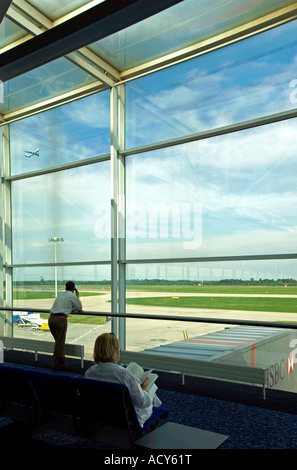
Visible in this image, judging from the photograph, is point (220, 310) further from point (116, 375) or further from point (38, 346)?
point (116, 375)

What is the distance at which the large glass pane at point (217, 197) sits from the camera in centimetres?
636

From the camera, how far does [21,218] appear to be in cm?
956

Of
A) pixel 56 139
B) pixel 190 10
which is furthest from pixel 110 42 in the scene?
pixel 56 139

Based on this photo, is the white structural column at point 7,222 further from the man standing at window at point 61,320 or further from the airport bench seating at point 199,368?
the airport bench seating at point 199,368

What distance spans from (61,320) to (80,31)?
167 inches

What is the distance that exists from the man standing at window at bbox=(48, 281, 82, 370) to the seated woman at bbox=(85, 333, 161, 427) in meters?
3.48

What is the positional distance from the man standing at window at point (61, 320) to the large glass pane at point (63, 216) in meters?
1.73

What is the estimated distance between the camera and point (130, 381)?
9.45 feet

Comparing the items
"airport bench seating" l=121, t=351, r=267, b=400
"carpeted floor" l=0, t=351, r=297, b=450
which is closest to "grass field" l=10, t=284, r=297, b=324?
"airport bench seating" l=121, t=351, r=267, b=400

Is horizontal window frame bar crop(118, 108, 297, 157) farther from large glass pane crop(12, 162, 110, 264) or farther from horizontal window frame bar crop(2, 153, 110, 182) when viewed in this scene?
large glass pane crop(12, 162, 110, 264)

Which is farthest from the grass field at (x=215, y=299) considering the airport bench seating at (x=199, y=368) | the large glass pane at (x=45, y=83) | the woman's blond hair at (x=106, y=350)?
the large glass pane at (x=45, y=83)

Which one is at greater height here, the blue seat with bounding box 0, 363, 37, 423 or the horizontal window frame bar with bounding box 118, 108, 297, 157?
the horizontal window frame bar with bounding box 118, 108, 297, 157

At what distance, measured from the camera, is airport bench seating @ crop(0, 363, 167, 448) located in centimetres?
263
